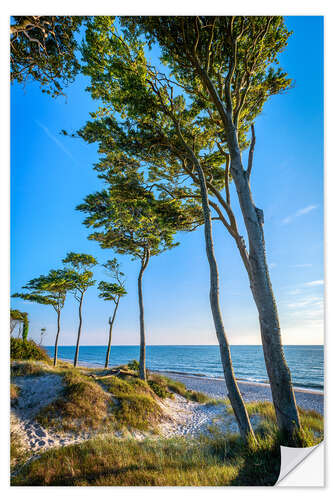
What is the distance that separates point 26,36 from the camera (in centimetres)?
312

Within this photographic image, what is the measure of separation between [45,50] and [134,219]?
4391 mm

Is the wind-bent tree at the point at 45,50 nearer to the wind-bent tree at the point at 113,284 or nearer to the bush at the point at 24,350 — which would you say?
the bush at the point at 24,350

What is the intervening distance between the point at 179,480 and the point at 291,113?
224 inches

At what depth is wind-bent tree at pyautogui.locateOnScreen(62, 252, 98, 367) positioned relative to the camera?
408 inches

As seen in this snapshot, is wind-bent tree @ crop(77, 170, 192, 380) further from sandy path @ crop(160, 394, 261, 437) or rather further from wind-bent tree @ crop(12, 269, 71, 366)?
wind-bent tree @ crop(12, 269, 71, 366)

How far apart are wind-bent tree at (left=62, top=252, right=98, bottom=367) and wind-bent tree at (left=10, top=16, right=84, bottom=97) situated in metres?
7.79

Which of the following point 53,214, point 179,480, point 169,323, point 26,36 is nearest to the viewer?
point 179,480

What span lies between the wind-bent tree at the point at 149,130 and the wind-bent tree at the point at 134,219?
0.34 metres

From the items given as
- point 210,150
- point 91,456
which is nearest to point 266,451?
point 91,456

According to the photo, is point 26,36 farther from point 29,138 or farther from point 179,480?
point 179,480

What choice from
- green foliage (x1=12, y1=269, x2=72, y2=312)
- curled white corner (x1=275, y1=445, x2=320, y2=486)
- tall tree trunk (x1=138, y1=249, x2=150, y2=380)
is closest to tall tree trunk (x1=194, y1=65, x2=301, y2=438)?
curled white corner (x1=275, y1=445, x2=320, y2=486)

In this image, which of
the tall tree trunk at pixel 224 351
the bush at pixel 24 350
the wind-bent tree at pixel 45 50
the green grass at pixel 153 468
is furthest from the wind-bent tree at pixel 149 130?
the bush at pixel 24 350

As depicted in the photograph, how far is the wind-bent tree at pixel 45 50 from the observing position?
3.04 meters

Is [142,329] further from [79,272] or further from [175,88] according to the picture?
[175,88]
